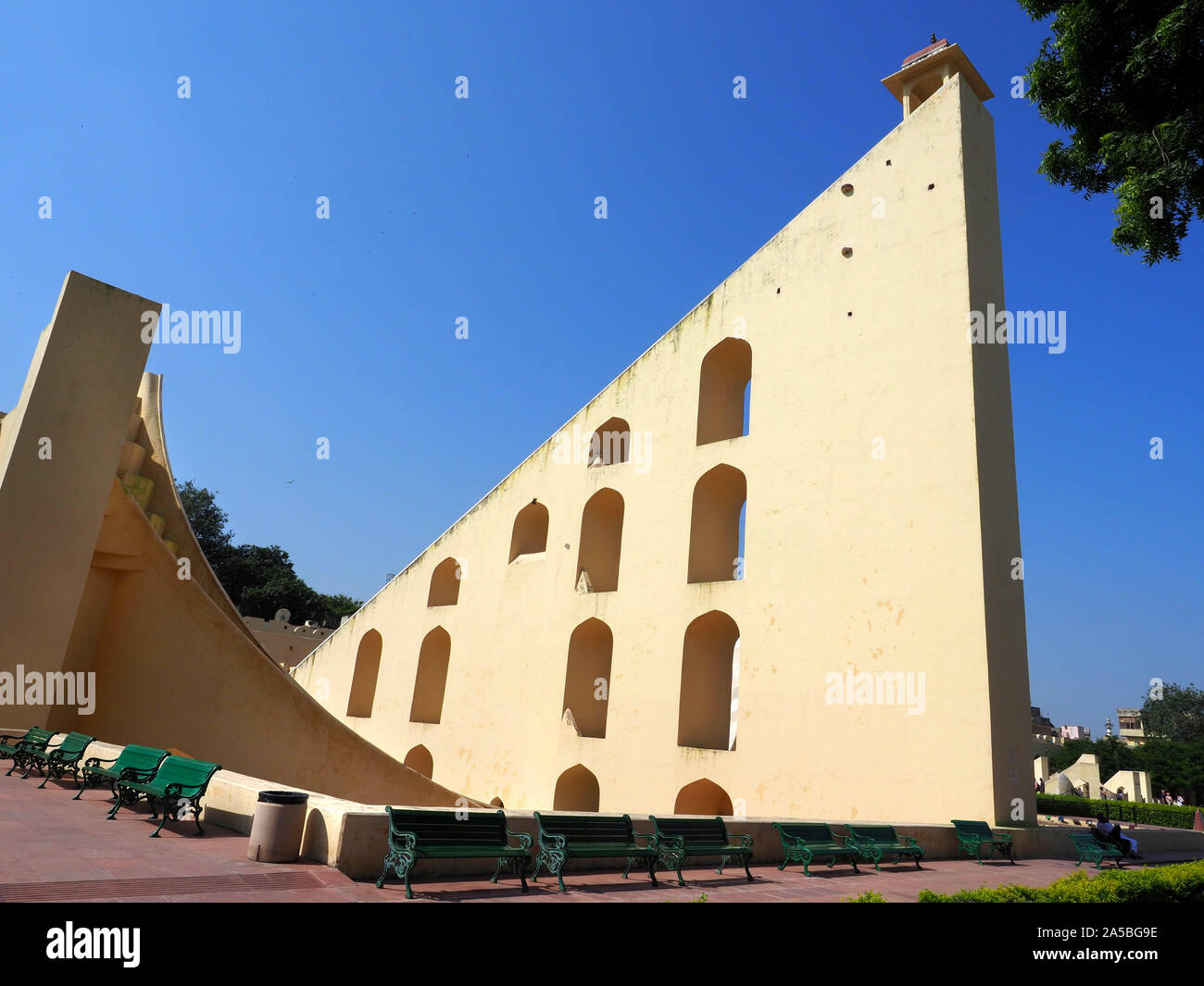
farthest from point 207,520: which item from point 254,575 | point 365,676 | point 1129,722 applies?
point 1129,722

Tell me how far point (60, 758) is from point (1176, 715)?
64762mm

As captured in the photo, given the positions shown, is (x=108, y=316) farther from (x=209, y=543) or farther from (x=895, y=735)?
(x=209, y=543)

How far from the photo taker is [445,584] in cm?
1911

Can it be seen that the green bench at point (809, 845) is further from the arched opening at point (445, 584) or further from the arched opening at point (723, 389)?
the arched opening at point (445, 584)

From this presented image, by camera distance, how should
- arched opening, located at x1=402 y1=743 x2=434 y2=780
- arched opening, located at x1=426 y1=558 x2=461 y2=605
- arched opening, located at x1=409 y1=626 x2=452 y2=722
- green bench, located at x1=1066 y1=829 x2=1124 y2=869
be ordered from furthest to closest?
1. arched opening, located at x1=426 y1=558 x2=461 y2=605
2. arched opening, located at x1=409 y1=626 x2=452 y2=722
3. arched opening, located at x1=402 y1=743 x2=434 y2=780
4. green bench, located at x1=1066 y1=829 x2=1124 y2=869

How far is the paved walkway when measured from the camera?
13.3 feet

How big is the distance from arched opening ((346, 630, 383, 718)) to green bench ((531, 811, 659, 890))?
15.0 meters

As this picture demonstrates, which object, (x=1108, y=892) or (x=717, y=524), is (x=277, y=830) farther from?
(x=717, y=524)

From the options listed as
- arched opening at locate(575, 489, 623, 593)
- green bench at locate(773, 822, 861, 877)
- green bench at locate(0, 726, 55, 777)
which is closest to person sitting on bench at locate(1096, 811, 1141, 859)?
green bench at locate(773, 822, 861, 877)

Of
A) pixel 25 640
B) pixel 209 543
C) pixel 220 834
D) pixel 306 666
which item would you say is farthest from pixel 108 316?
pixel 209 543

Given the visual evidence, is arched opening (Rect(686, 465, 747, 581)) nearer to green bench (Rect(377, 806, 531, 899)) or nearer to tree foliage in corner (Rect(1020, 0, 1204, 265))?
tree foliage in corner (Rect(1020, 0, 1204, 265))

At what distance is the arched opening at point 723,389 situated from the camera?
575 inches
